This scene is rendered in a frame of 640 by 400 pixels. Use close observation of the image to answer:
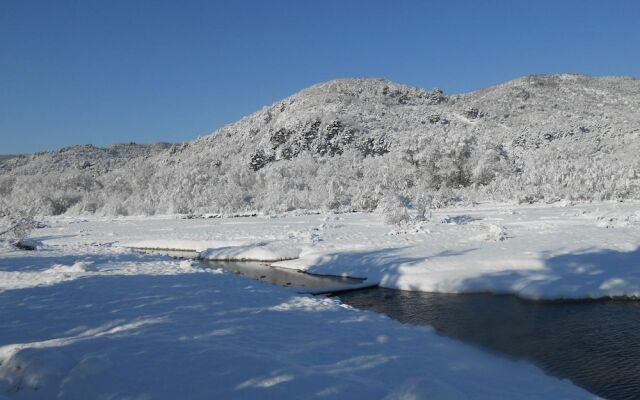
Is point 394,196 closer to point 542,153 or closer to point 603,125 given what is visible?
point 542,153

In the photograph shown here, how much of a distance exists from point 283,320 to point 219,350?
2.33 m

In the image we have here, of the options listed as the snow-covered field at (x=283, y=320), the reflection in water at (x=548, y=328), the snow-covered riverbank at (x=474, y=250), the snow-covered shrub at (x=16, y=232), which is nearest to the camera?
the snow-covered field at (x=283, y=320)

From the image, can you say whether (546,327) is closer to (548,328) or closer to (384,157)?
(548,328)

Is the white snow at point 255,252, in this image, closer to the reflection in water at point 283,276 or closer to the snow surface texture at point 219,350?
the reflection in water at point 283,276

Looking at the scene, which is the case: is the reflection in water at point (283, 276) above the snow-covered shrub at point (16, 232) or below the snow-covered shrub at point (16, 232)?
below

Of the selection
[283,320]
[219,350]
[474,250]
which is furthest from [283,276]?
[219,350]

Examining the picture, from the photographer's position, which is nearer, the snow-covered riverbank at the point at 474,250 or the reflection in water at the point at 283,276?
the snow-covered riverbank at the point at 474,250

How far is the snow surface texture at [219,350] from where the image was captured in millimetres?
5418

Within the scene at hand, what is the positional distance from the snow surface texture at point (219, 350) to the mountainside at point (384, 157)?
1562 centimetres

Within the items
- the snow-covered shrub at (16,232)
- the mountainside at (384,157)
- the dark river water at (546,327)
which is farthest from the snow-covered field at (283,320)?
the mountainside at (384,157)

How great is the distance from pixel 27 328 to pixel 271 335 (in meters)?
4.36

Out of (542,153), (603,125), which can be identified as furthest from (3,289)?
(603,125)

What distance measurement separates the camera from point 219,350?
6633 millimetres

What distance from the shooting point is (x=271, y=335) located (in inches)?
306
